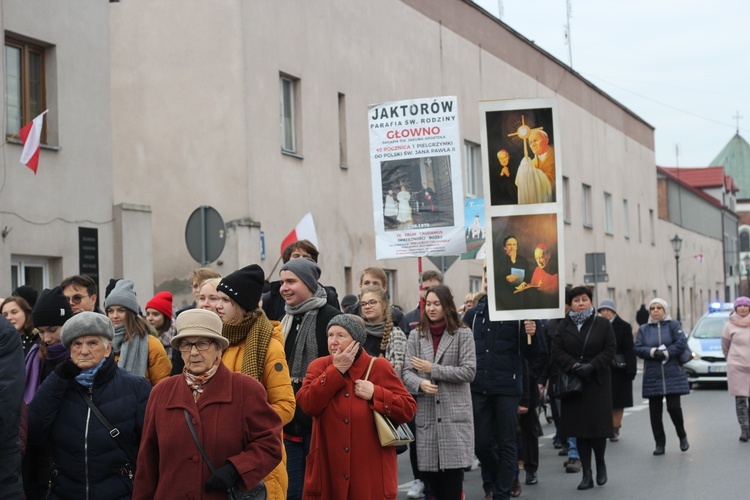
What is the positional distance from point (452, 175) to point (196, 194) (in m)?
10.8

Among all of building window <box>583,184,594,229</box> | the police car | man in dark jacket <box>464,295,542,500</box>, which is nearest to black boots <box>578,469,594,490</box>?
man in dark jacket <box>464,295,542,500</box>

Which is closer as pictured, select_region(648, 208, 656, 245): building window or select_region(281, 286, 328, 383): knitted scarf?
select_region(281, 286, 328, 383): knitted scarf

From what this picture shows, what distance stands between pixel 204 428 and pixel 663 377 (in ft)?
34.2

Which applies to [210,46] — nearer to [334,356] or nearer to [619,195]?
[334,356]

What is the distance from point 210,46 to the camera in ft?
73.8

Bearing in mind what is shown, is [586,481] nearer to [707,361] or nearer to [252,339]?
[252,339]

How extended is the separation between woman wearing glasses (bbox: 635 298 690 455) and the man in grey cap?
7759mm

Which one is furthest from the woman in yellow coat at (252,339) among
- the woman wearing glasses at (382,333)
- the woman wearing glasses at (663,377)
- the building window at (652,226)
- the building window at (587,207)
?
the building window at (652,226)

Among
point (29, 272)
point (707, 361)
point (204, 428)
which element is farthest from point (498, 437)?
point (707, 361)

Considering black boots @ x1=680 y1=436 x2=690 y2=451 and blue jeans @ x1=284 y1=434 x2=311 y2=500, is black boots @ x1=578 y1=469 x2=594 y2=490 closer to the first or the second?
black boots @ x1=680 y1=436 x2=690 y2=451

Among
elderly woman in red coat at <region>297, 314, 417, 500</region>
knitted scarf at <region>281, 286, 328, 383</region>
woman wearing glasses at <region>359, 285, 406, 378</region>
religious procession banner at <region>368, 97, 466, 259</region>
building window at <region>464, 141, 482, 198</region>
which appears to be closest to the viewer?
elderly woman in red coat at <region>297, 314, 417, 500</region>

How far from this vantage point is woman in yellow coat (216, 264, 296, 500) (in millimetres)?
6598

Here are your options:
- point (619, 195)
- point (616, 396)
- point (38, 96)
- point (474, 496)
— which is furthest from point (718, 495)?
point (619, 195)

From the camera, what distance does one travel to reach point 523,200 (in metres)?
11.4
